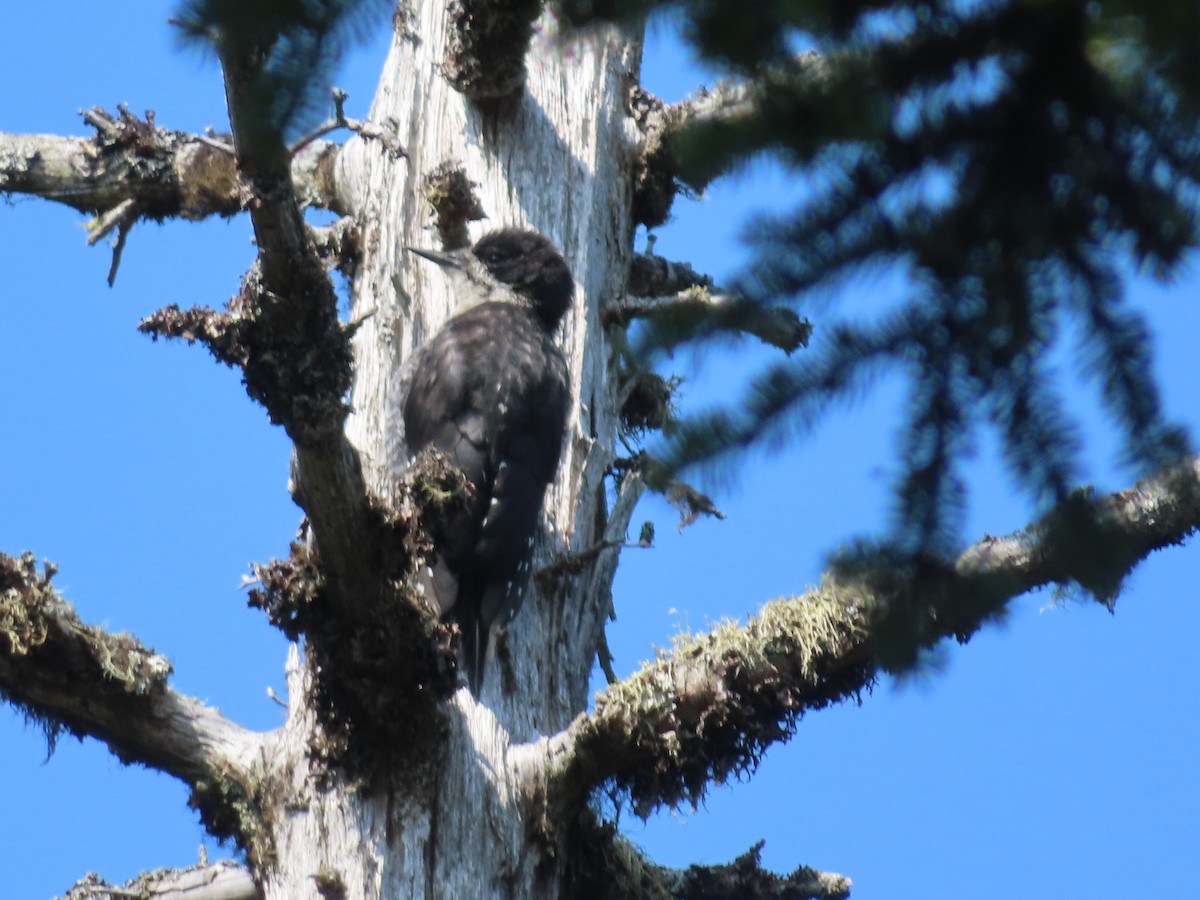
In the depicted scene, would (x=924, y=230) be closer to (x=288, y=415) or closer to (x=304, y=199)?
(x=288, y=415)

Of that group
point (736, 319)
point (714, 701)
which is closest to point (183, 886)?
point (714, 701)

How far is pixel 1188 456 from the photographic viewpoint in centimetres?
170

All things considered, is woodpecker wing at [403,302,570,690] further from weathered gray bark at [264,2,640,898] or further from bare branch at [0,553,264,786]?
bare branch at [0,553,264,786]

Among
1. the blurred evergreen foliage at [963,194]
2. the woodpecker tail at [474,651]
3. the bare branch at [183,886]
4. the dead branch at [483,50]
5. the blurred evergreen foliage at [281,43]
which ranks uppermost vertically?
the dead branch at [483,50]

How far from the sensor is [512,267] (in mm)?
5164

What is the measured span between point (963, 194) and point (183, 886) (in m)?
3.30

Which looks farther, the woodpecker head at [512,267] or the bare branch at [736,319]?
the woodpecker head at [512,267]

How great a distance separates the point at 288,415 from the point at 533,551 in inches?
64.5

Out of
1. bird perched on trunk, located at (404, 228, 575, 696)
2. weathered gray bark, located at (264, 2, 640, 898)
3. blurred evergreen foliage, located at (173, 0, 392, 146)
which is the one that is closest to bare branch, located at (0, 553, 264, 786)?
weathered gray bark, located at (264, 2, 640, 898)

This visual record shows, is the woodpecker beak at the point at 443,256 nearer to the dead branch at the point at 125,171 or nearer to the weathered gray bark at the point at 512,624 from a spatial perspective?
the weathered gray bark at the point at 512,624

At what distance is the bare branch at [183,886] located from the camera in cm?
388

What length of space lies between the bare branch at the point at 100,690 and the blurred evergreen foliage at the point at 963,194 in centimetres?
255

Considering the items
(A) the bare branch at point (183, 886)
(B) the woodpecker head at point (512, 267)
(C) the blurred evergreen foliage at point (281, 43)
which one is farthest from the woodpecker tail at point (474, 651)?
(C) the blurred evergreen foliage at point (281, 43)

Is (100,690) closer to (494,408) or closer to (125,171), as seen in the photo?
(494,408)
